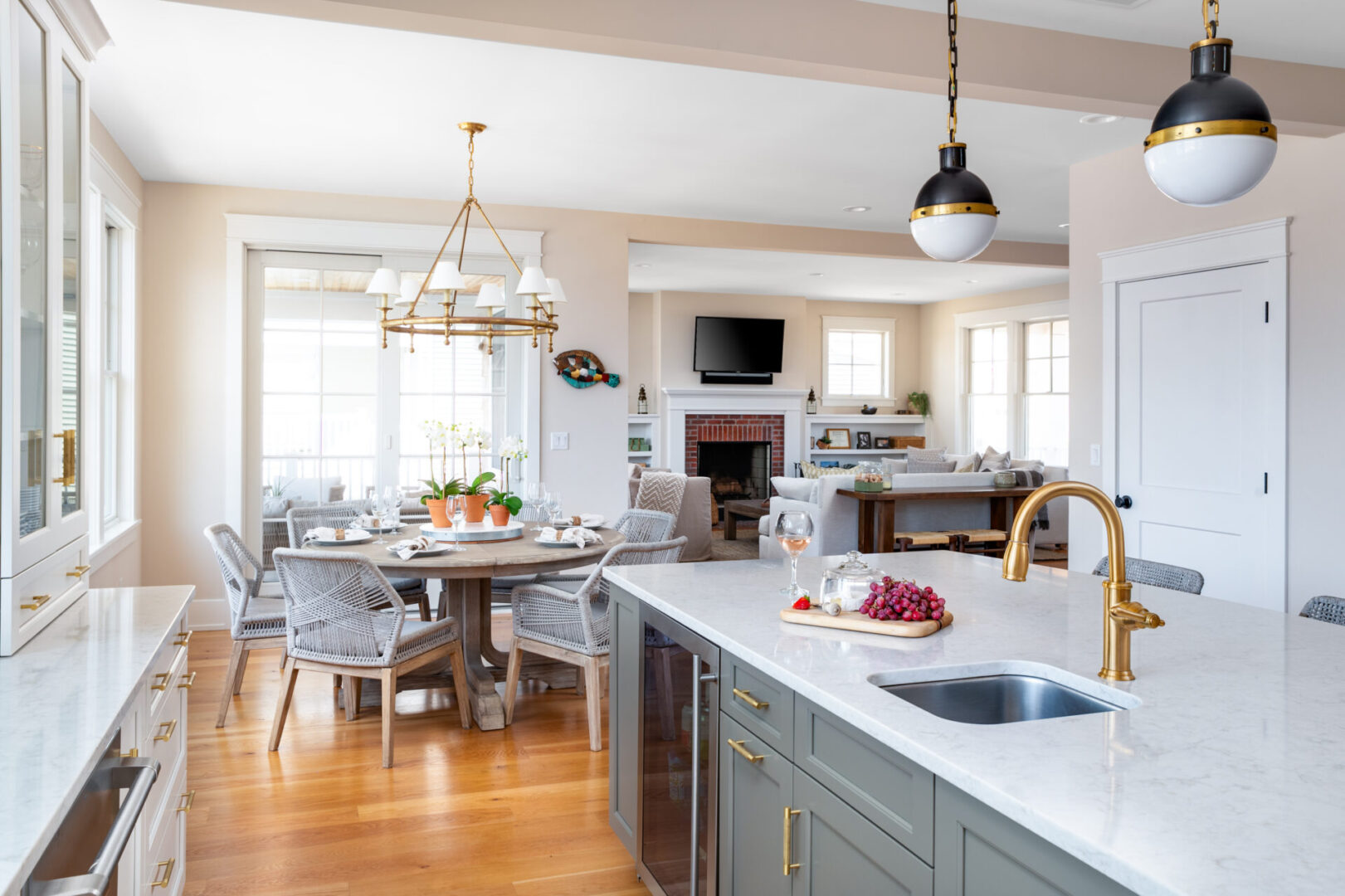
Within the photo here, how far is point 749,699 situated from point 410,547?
2229 mm

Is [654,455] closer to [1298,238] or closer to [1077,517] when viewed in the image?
[1077,517]

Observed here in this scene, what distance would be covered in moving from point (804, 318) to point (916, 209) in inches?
348

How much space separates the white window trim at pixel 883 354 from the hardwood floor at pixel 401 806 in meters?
7.69

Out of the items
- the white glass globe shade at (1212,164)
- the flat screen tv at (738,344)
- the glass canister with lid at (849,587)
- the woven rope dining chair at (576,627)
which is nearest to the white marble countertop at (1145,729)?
the glass canister with lid at (849,587)

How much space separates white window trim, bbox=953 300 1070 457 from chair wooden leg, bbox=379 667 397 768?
7.75m

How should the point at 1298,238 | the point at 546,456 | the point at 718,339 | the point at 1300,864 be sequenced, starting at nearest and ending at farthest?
the point at 1300,864
the point at 1298,238
the point at 546,456
the point at 718,339

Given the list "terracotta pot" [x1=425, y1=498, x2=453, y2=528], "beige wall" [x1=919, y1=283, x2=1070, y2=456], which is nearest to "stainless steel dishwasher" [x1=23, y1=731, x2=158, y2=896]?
"terracotta pot" [x1=425, y1=498, x2=453, y2=528]

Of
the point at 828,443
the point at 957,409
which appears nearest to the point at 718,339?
the point at 828,443

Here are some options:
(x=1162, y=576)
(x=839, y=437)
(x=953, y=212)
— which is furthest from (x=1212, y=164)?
(x=839, y=437)

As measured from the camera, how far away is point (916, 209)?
86.1 inches

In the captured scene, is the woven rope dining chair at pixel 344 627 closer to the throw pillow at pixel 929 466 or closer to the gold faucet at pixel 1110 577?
the gold faucet at pixel 1110 577

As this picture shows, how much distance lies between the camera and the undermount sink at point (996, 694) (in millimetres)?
1600

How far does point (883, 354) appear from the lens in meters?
11.4

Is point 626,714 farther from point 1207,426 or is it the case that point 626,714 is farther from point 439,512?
point 1207,426
